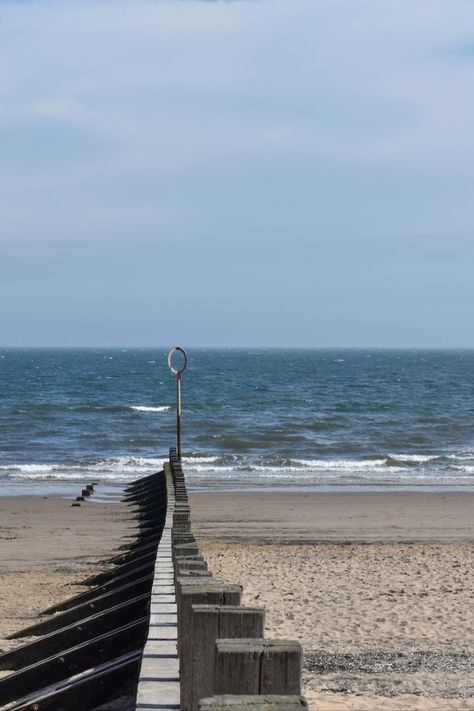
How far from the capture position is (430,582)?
13164mm

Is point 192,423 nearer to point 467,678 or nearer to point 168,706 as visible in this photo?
point 467,678

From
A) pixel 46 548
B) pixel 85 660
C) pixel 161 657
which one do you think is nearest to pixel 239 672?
pixel 161 657

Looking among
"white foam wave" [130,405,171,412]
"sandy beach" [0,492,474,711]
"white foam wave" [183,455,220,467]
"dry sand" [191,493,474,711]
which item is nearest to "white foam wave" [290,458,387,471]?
"white foam wave" [183,455,220,467]

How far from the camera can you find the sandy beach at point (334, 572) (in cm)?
856

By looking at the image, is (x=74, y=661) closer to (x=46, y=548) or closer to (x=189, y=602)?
(x=189, y=602)

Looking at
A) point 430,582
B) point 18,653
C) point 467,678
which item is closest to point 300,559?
point 430,582

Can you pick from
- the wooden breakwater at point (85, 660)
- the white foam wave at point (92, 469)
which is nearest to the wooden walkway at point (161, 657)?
the wooden breakwater at point (85, 660)

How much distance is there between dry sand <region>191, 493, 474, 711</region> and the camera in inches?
328

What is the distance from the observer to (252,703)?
99.7 inches

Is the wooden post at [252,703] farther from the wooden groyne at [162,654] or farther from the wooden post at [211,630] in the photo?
the wooden post at [211,630]

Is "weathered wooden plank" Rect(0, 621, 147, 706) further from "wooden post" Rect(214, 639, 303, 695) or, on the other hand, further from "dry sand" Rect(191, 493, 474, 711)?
"wooden post" Rect(214, 639, 303, 695)

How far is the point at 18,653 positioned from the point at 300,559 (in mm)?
8196

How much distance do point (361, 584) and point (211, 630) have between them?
31.9ft

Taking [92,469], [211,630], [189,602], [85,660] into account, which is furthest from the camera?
[92,469]
